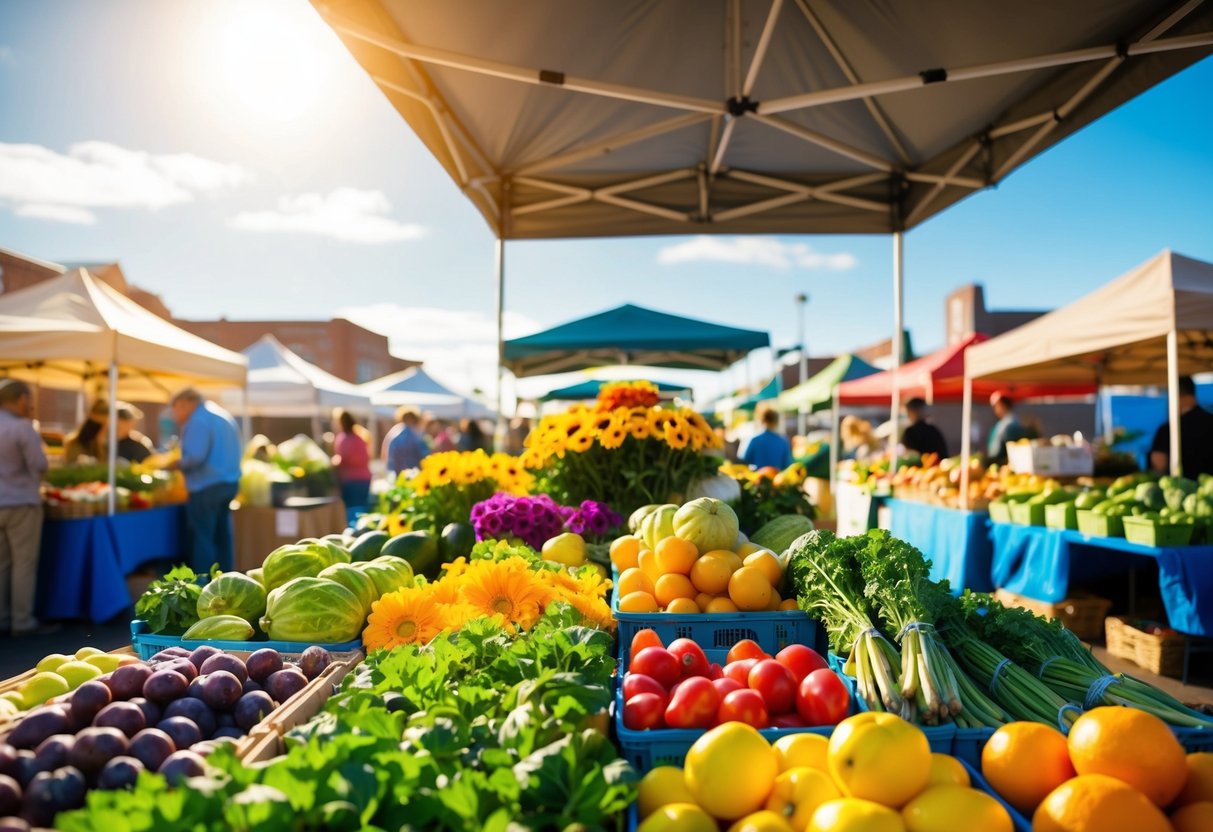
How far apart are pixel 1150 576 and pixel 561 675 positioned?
6.55 metres

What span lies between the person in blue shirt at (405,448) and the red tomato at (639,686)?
7740mm

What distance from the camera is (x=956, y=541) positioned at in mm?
6363

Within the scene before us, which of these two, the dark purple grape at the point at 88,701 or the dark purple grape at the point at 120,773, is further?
the dark purple grape at the point at 88,701

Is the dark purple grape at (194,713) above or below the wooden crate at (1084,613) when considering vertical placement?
above

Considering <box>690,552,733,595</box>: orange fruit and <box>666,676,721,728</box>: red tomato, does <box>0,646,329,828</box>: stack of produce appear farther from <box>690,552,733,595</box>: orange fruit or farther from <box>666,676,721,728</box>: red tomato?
<box>690,552,733,595</box>: orange fruit

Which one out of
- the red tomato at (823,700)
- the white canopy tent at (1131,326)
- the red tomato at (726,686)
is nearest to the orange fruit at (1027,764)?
the red tomato at (823,700)

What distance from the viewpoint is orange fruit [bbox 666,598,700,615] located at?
2.14 meters

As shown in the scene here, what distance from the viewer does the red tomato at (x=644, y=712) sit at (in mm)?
1465

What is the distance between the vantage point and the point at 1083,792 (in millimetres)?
1174

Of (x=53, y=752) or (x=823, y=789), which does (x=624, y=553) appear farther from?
(x=53, y=752)

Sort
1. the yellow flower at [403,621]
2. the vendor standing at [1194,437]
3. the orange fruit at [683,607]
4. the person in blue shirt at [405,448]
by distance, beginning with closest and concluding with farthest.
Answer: the yellow flower at [403,621] → the orange fruit at [683,607] → the vendor standing at [1194,437] → the person in blue shirt at [405,448]

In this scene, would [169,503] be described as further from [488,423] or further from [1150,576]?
[488,423]

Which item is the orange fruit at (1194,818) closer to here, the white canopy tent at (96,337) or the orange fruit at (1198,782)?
the orange fruit at (1198,782)

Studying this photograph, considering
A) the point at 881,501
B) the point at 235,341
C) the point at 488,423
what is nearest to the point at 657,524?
the point at 881,501
